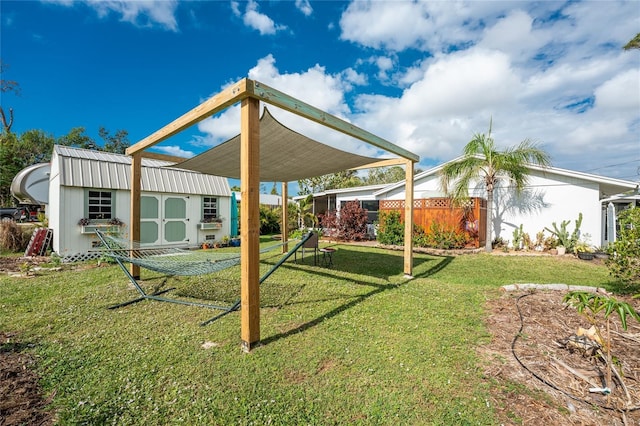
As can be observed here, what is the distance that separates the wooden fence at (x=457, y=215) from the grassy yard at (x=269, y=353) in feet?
16.5

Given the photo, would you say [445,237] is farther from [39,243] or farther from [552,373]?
[39,243]

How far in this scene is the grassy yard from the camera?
6.08ft

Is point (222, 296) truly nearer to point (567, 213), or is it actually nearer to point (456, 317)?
point (456, 317)

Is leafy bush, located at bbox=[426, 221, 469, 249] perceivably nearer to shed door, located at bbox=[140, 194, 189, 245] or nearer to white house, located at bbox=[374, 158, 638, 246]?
white house, located at bbox=[374, 158, 638, 246]

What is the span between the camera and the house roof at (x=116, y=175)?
7508 millimetres

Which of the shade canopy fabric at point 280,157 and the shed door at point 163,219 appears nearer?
the shade canopy fabric at point 280,157

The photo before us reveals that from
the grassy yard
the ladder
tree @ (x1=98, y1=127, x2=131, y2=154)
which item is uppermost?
tree @ (x1=98, y1=127, x2=131, y2=154)

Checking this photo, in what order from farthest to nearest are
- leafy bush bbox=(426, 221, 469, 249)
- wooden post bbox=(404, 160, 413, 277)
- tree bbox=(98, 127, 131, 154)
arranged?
tree bbox=(98, 127, 131, 154), leafy bush bbox=(426, 221, 469, 249), wooden post bbox=(404, 160, 413, 277)

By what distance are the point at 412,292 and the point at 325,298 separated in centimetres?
150

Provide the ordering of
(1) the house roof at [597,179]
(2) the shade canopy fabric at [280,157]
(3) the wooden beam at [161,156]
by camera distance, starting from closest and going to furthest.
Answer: (2) the shade canopy fabric at [280,157], (3) the wooden beam at [161,156], (1) the house roof at [597,179]

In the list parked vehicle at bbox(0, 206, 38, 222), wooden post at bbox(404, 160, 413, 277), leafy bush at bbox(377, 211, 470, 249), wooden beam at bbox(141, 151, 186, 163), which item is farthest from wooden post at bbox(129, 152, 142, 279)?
parked vehicle at bbox(0, 206, 38, 222)

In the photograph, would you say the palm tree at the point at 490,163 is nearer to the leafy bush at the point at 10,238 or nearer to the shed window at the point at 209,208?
the shed window at the point at 209,208

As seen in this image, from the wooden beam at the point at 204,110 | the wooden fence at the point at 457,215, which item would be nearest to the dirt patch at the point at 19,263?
the wooden beam at the point at 204,110

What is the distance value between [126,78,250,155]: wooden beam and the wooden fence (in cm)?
945
